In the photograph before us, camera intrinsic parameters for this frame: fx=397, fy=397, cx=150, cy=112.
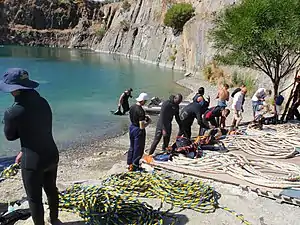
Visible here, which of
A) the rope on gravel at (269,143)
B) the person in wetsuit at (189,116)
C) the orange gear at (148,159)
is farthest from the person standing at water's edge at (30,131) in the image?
the rope on gravel at (269,143)

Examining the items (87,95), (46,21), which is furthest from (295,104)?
(46,21)

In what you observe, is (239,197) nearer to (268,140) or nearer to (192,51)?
(268,140)

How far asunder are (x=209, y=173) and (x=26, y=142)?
452 centimetres

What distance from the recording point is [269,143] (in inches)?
412

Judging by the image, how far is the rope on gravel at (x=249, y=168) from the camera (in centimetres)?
754

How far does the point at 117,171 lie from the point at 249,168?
9.40 ft

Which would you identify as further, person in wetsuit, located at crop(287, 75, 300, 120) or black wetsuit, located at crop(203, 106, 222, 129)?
person in wetsuit, located at crop(287, 75, 300, 120)

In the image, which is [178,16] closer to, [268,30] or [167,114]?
[268,30]

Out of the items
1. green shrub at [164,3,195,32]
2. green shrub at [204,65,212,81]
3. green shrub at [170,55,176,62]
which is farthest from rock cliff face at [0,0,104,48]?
green shrub at [204,65,212,81]

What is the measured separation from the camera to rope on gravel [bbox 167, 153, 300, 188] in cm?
754

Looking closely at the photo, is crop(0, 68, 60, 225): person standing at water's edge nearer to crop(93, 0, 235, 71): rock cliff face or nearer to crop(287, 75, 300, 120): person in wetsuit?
crop(287, 75, 300, 120): person in wetsuit

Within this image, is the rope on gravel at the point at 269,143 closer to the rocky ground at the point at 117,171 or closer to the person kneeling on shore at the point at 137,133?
the rocky ground at the point at 117,171

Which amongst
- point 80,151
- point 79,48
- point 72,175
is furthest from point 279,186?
point 79,48

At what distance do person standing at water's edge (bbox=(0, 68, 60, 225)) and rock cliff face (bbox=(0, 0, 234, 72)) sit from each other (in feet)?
105
